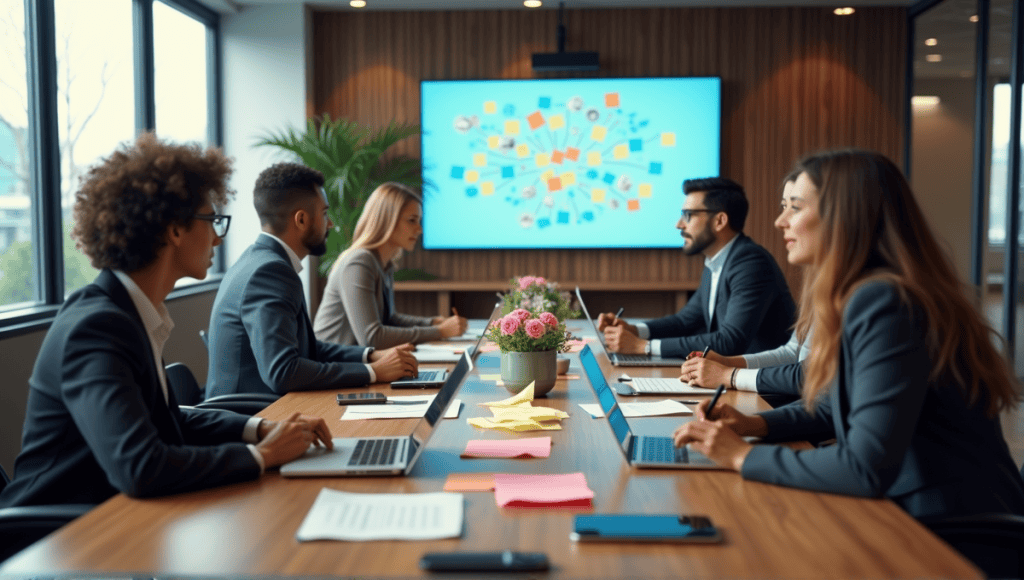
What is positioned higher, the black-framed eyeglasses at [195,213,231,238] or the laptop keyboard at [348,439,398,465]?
the black-framed eyeglasses at [195,213,231,238]

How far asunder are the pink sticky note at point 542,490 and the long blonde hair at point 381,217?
90.1 inches

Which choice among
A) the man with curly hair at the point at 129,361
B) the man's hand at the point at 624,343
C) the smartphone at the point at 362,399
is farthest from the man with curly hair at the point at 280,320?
the man's hand at the point at 624,343

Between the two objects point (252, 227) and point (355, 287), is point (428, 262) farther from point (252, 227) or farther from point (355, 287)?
point (355, 287)

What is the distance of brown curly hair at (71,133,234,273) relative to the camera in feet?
5.38

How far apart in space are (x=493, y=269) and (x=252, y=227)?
70.3 inches

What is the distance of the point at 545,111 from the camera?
621 centimetres

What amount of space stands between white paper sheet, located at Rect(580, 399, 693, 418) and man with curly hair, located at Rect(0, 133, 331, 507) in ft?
2.37

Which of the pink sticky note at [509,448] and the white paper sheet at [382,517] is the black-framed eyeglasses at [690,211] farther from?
the white paper sheet at [382,517]

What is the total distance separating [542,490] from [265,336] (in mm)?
1264

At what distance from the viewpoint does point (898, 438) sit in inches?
55.5

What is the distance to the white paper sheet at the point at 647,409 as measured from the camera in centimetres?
210

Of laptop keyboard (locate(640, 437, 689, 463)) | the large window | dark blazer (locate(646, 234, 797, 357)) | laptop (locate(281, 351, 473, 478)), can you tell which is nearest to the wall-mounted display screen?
the large window

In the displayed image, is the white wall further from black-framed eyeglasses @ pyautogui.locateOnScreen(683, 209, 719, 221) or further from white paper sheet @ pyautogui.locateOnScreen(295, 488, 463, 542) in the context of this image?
white paper sheet @ pyautogui.locateOnScreen(295, 488, 463, 542)

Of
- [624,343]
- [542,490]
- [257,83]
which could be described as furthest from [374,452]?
[257,83]
